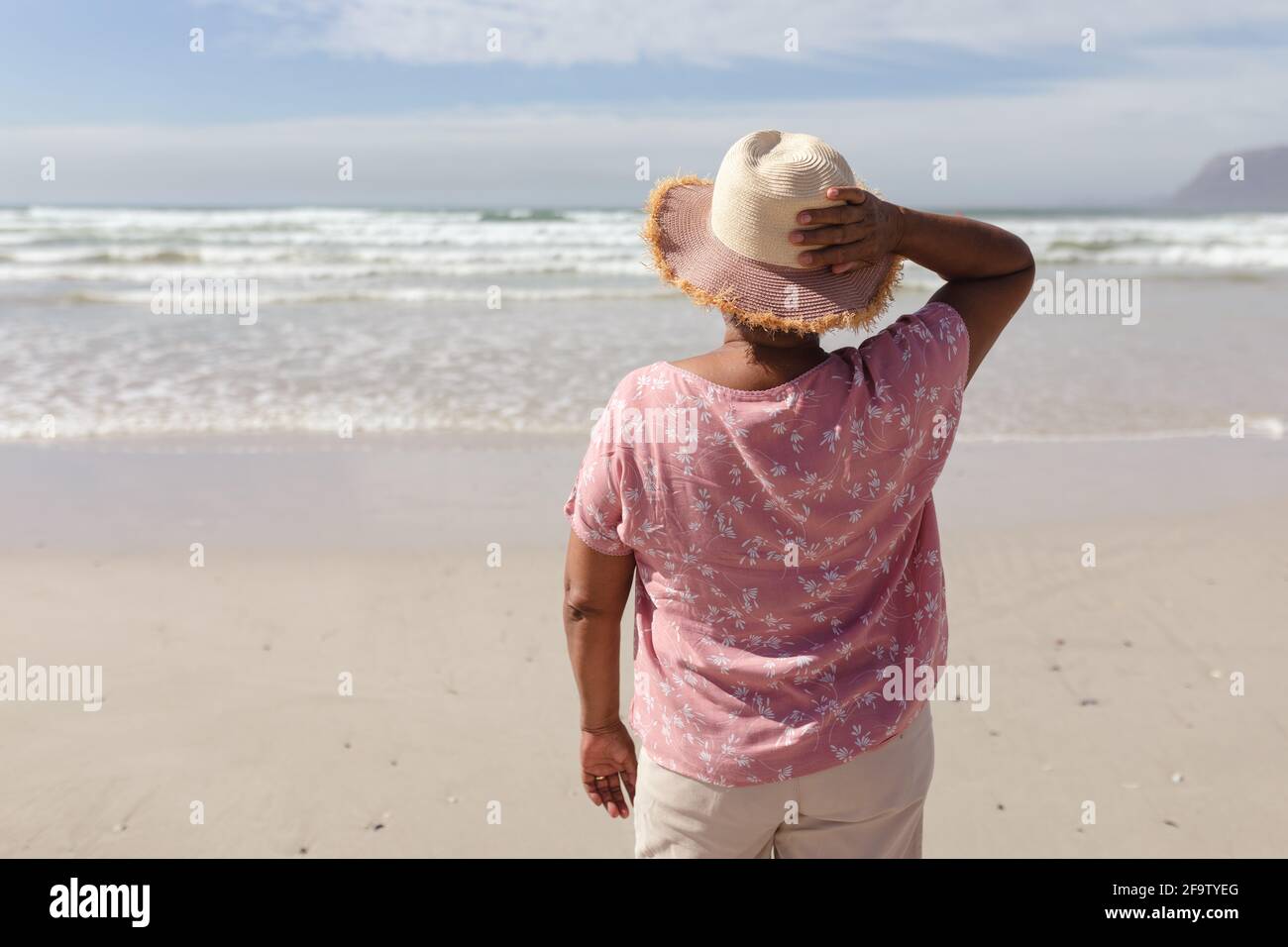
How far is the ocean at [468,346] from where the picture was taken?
750 cm

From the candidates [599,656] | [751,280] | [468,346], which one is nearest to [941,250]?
[751,280]

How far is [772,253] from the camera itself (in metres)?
1.46

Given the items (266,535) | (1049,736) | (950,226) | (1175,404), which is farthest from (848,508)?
(1175,404)

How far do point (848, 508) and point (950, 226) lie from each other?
18.6 inches

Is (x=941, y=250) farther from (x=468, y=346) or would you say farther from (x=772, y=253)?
(x=468, y=346)

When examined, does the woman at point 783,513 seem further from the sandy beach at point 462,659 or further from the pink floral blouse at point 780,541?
the sandy beach at point 462,659

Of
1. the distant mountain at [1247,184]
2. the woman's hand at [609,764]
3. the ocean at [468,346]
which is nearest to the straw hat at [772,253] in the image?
the ocean at [468,346]

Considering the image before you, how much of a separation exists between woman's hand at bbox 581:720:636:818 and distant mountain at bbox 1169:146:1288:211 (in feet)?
248

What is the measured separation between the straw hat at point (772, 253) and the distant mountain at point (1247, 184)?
7547 cm

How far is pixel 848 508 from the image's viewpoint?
1.51 metres

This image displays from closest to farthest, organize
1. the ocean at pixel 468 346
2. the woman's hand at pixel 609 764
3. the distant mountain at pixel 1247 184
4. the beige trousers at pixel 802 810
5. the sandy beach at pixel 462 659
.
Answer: the beige trousers at pixel 802 810 → the woman's hand at pixel 609 764 → the sandy beach at pixel 462 659 → the ocean at pixel 468 346 → the distant mountain at pixel 1247 184

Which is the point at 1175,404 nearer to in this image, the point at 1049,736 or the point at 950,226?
the point at 1049,736

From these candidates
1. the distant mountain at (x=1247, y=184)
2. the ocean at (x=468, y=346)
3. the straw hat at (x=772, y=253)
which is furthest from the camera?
the distant mountain at (x=1247, y=184)

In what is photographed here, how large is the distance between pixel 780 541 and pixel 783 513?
5 cm
